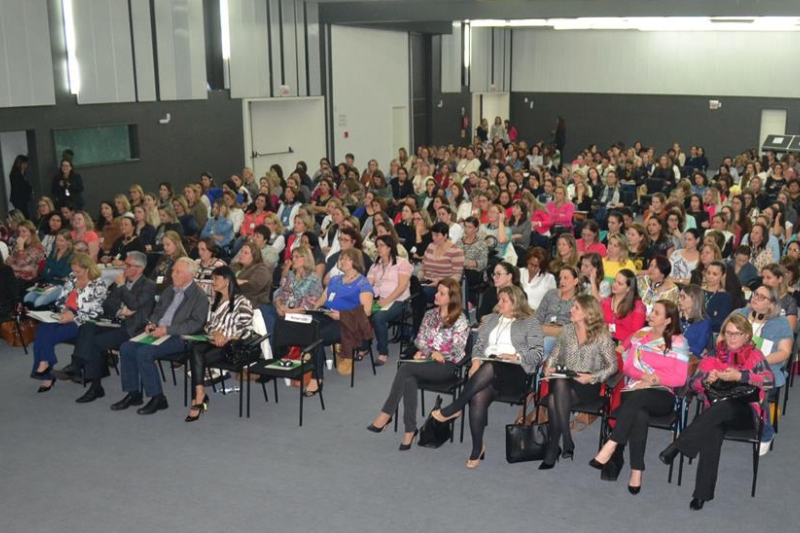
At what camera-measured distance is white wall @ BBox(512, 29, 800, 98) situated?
22344 millimetres

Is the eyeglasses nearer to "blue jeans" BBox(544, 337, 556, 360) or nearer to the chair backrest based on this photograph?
"blue jeans" BBox(544, 337, 556, 360)

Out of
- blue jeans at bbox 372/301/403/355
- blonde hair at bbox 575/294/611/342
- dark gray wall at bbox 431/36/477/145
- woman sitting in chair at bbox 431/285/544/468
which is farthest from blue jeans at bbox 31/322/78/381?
dark gray wall at bbox 431/36/477/145

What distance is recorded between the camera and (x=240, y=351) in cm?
620

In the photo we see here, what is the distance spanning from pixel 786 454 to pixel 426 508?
2.48 meters

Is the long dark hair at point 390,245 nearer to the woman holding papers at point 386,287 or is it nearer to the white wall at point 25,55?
the woman holding papers at point 386,287

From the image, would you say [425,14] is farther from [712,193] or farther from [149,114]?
[712,193]

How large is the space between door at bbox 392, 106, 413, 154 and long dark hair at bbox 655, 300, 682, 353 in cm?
1557

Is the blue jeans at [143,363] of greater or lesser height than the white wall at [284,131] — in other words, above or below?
below

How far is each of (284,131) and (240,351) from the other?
11.6m

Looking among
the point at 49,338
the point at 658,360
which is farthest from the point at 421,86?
the point at 658,360

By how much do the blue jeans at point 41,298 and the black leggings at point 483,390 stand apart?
4382 millimetres

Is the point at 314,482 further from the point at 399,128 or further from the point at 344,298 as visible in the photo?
the point at 399,128

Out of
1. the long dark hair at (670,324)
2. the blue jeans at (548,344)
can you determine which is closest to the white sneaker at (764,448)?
the long dark hair at (670,324)

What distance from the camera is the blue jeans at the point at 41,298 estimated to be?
7871mm
